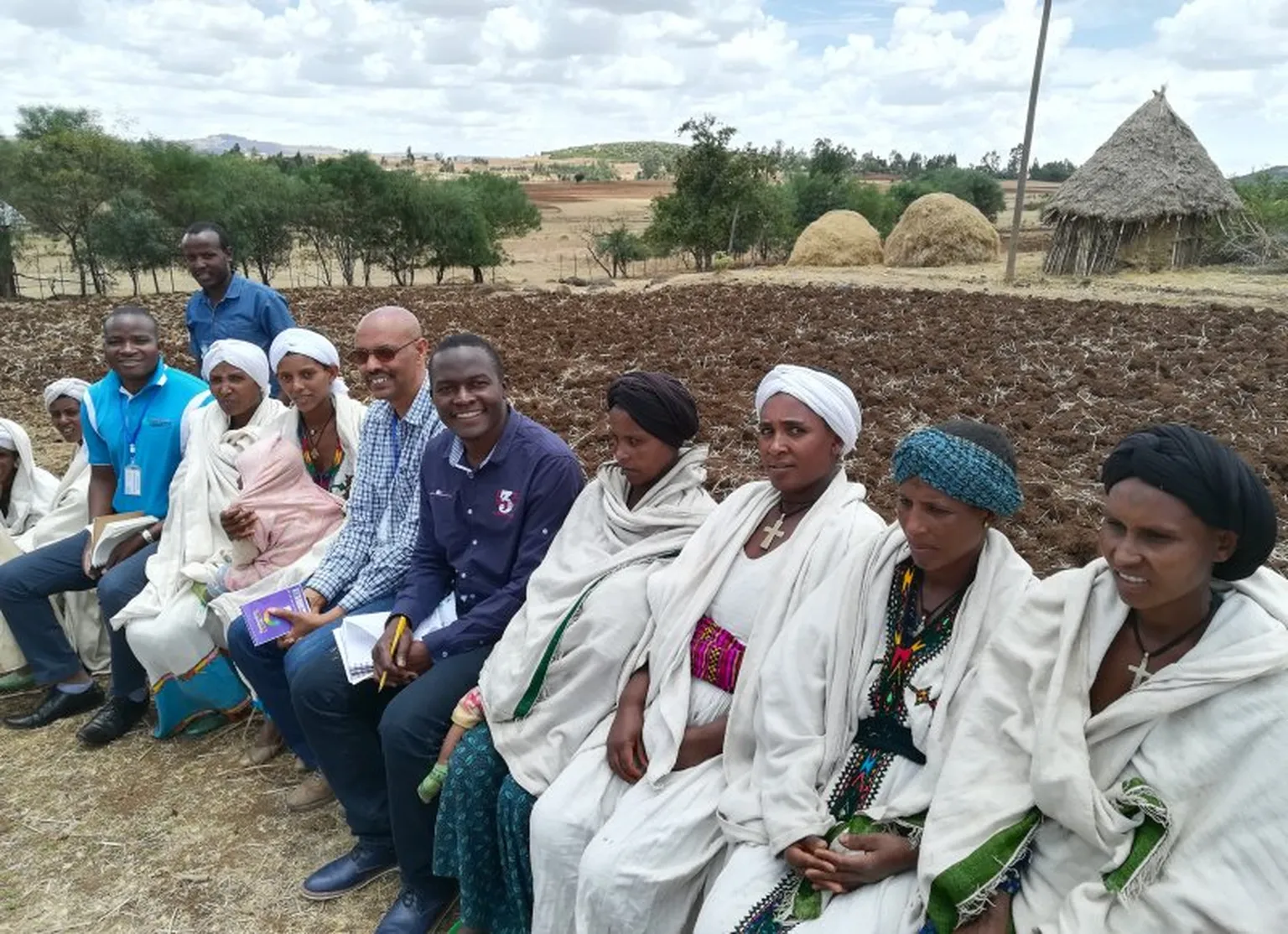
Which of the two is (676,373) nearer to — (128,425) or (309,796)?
(128,425)

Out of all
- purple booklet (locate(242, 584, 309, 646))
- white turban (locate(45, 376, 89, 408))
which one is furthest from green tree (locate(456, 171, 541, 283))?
purple booklet (locate(242, 584, 309, 646))

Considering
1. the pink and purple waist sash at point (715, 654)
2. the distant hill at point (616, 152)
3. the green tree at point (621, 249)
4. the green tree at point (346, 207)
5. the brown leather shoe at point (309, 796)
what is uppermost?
the distant hill at point (616, 152)

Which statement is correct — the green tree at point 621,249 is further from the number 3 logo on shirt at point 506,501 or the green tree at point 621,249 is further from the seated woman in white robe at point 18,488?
the number 3 logo on shirt at point 506,501

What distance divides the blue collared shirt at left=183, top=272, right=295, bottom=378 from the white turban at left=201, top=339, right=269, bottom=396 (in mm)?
1051

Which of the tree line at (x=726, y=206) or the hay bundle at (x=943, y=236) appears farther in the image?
the tree line at (x=726, y=206)

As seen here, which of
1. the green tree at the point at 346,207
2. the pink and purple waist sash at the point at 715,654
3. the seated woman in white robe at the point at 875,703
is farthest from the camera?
the green tree at the point at 346,207

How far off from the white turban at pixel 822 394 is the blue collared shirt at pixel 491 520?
2.46ft

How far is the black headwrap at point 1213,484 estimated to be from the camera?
4.92 ft

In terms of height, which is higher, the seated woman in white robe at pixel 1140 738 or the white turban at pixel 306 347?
the white turban at pixel 306 347

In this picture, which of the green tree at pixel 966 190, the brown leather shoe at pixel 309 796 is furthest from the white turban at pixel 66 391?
the green tree at pixel 966 190

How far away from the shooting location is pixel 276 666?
Result: 2980mm

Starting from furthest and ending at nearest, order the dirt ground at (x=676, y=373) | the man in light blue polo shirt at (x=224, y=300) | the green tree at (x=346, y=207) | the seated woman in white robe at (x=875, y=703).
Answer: the green tree at (x=346, y=207)
the man in light blue polo shirt at (x=224, y=300)
the dirt ground at (x=676, y=373)
the seated woman in white robe at (x=875, y=703)

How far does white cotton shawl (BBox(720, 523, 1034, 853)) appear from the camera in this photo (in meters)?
1.85

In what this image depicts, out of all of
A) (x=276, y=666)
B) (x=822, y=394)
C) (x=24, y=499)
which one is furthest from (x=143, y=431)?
(x=822, y=394)
